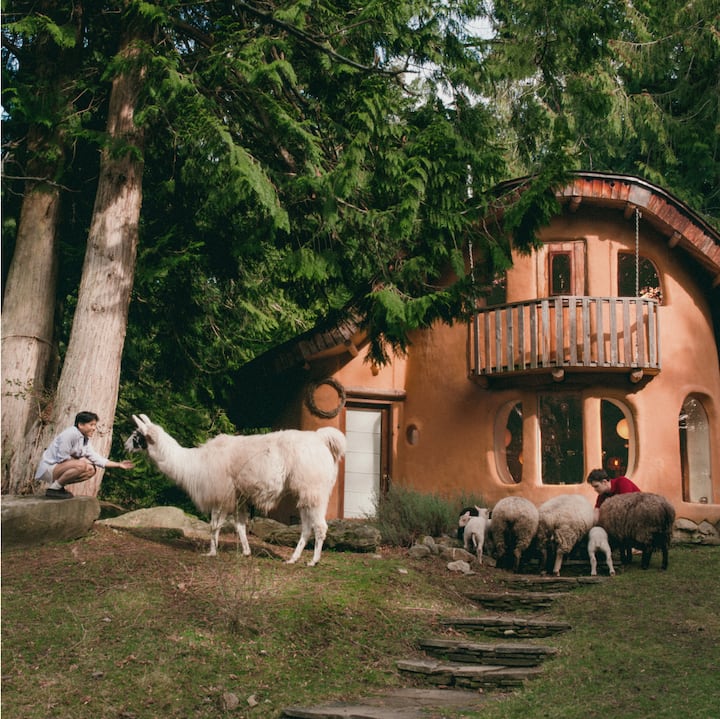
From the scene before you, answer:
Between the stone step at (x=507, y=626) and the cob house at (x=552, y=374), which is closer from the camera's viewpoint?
the stone step at (x=507, y=626)

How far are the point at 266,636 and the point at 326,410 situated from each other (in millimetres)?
9501

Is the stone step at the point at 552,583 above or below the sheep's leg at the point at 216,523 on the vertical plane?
below

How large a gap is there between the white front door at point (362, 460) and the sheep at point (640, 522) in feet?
21.8

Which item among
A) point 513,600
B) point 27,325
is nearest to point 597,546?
point 513,600

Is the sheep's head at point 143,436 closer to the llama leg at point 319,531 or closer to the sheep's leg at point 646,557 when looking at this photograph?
the llama leg at point 319,531

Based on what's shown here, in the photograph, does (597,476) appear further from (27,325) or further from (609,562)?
(27,325)

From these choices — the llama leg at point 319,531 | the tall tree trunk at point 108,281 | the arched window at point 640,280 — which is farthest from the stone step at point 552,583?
the arched window at point 640,280

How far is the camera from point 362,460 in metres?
17.7

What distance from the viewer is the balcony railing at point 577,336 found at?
1507 centimetres

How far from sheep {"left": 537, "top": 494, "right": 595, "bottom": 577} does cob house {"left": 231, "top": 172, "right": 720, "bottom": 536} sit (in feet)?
10.5

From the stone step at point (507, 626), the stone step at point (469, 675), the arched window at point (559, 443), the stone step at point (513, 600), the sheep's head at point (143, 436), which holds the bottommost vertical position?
the stone step at point (469, 675)

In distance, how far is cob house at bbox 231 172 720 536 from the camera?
15398 millimetres

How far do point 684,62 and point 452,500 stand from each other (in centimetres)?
1526

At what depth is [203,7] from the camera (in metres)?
12.5
